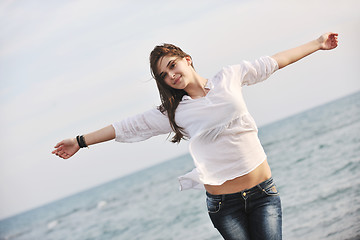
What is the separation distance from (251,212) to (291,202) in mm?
8161

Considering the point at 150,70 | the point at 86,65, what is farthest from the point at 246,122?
the point at 86,65

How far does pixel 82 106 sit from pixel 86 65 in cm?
201

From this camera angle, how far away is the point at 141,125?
2.10m

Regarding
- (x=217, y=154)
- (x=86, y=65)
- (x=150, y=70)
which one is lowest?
(x=217, y=154)

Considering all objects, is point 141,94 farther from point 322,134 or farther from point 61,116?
point 322,134

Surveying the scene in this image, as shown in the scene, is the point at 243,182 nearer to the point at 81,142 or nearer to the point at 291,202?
the point at 81,142

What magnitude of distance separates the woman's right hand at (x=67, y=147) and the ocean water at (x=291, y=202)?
3946 millimetres

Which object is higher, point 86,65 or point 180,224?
point 86,65

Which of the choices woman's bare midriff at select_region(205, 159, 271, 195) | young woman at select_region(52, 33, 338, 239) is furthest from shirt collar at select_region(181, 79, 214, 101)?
woman's bare midriff at select_region(205, 159, 271, 195)

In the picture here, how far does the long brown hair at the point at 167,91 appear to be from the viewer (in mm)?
2037

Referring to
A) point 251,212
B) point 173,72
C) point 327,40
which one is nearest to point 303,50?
point 327,40

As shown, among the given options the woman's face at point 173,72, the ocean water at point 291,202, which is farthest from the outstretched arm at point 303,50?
the ocean water at point 291,202

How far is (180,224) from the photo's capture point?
11961 mm

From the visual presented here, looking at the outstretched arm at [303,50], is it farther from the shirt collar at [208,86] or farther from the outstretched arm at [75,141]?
the outstretched arm at [75,141]
